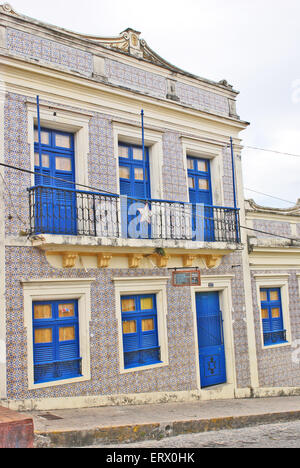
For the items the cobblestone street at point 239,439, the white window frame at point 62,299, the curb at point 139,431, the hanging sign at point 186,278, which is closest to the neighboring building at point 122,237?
the white window frame at point 62,299

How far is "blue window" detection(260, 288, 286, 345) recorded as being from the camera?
508 inches

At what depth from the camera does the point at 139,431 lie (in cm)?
738

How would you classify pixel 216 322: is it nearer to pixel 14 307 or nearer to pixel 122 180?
pixel 122 180

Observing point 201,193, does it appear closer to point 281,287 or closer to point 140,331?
point 281,287

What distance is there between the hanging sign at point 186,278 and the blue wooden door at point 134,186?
1000mm

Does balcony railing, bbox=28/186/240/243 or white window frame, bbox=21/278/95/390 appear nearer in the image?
white window frame, bbox=21/278/95/390

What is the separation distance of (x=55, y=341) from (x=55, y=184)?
2954 mm

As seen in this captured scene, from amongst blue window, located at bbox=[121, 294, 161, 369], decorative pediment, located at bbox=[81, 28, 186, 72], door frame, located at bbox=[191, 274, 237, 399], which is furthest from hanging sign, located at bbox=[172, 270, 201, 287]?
decorative pediment, located at bbox=[81, 28, 186, 72]

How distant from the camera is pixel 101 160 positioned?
10023 mm

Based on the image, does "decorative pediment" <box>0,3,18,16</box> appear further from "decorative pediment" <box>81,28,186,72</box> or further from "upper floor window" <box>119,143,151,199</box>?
"upper floor window" <box>119,143,151,199</box>

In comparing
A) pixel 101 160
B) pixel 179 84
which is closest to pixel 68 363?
pixel 101 160

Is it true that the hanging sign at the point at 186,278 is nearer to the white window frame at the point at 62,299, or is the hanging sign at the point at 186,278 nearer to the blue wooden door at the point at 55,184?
the white window frame at the point at 62,299

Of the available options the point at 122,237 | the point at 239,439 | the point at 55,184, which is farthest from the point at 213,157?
the point at 239,439

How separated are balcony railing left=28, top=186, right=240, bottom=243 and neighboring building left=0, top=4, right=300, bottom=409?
0.03 m
